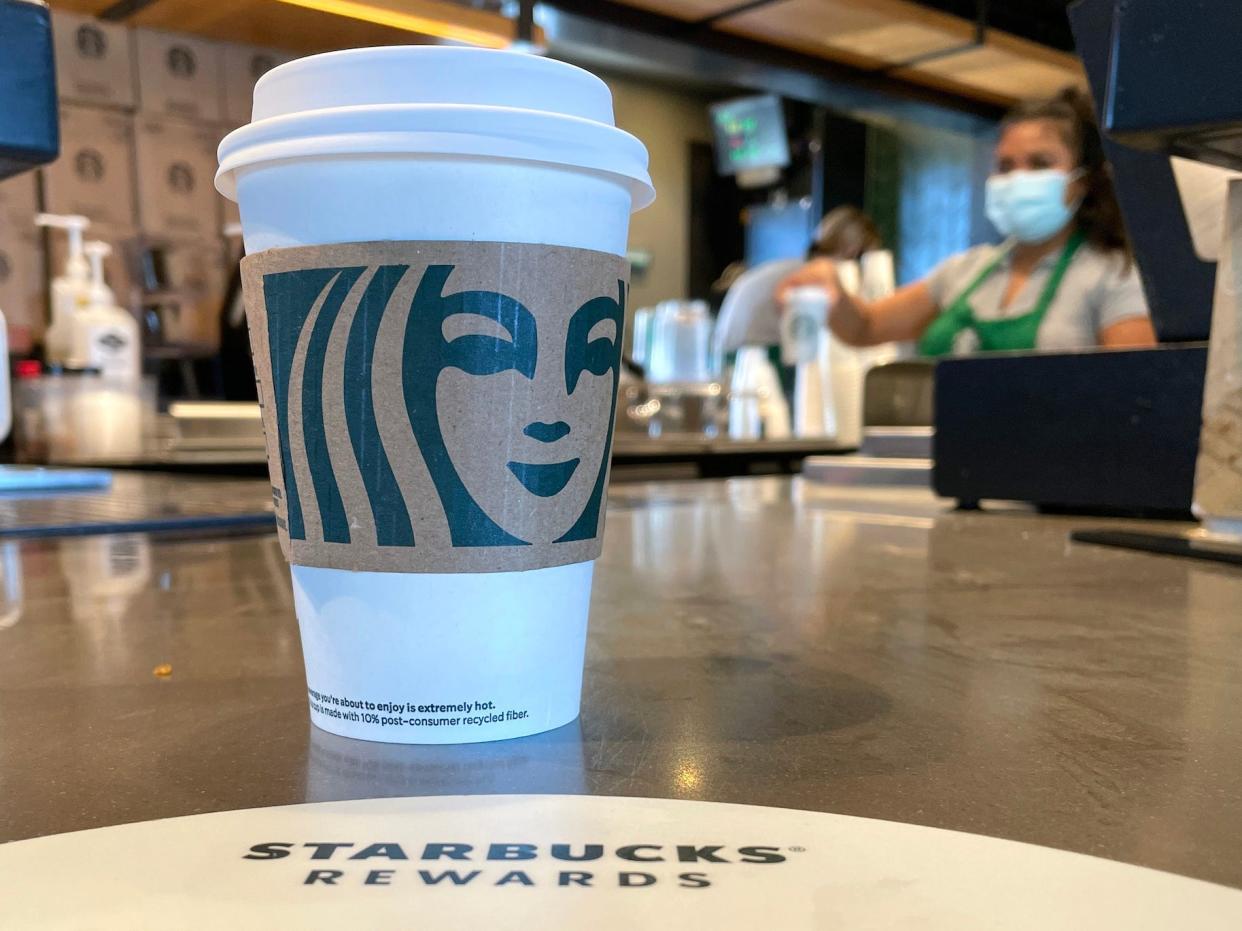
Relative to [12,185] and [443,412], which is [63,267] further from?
[443,412]

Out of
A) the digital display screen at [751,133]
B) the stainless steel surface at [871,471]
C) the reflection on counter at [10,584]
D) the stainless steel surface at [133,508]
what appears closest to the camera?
the reflection on counter at [10,584]

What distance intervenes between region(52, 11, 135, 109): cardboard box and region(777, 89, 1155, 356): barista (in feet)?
6.43

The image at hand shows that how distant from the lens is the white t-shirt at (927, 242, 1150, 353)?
6.39 ft

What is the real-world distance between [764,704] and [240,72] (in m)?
2.57

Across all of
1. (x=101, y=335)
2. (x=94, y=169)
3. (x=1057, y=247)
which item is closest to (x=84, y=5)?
(x=94, y=169)

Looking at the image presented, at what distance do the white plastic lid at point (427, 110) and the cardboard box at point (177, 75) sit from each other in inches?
95.1

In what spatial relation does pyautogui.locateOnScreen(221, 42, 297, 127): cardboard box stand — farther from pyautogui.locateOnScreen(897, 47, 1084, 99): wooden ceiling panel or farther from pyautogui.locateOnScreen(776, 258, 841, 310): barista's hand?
pyautogui.locateOnScreen(897, 47, 1084, 99): wooden ceiling panel

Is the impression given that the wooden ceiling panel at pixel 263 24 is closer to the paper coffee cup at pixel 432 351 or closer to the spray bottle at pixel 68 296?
the spray bottle at pixel 68 296

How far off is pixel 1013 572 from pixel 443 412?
20.8 inches

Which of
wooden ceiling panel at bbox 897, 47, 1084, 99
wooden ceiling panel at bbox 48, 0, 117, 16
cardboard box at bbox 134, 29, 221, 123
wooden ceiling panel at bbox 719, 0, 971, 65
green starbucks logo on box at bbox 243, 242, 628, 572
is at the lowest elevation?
green starbucks logo on box at bbox 243, 242, 628, 572

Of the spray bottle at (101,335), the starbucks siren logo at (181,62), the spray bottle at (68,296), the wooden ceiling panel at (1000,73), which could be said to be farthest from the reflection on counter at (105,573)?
the wooden ceiling panel at (1000,73)

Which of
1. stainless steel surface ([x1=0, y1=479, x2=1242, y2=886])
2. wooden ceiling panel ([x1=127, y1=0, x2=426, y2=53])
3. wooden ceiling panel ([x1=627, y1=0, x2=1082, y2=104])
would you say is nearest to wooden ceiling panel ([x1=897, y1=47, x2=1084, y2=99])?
wooden ceiling panel ([x1=627, y1=0, x2=1082, y2=104])

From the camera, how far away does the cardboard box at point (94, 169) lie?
2330 mm

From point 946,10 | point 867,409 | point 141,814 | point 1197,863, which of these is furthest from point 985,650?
point 946,10
